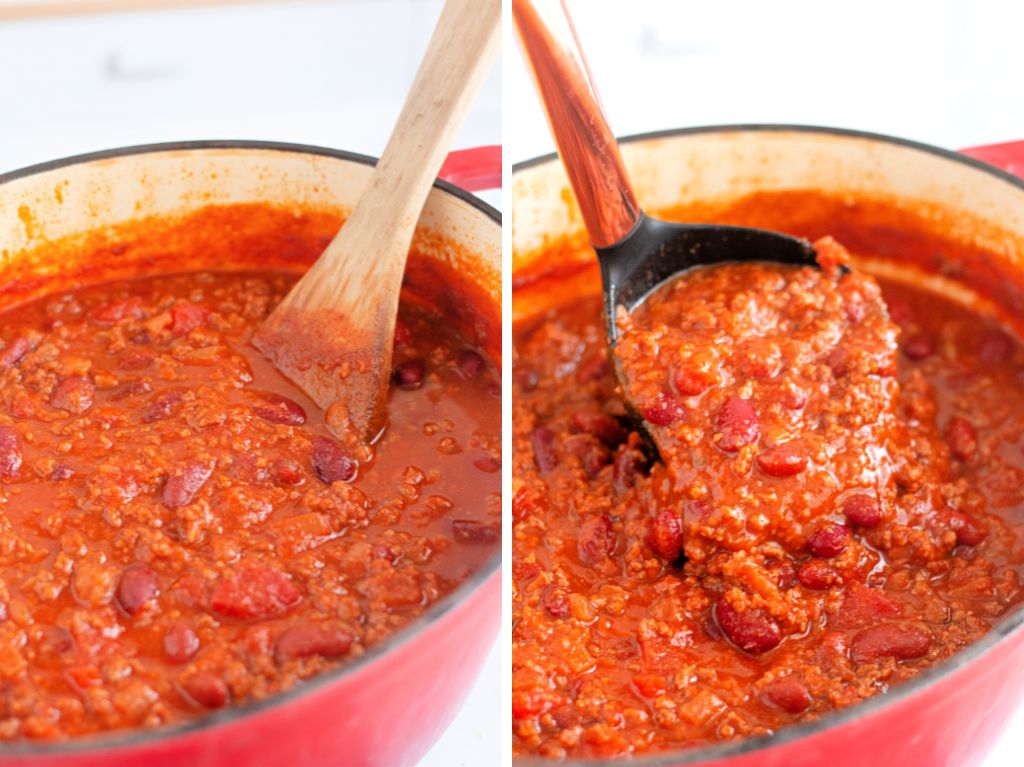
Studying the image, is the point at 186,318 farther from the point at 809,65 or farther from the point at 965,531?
the point at 809,65

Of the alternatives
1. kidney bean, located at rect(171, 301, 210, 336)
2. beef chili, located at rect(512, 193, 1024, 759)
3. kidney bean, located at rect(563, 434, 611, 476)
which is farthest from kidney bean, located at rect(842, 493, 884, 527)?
kidney bean, located at rect(171, 301, 210, 336)

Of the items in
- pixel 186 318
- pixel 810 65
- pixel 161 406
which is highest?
pixel 810 65

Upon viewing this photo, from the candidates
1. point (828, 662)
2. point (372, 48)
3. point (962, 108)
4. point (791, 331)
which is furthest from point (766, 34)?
point (828, 662)

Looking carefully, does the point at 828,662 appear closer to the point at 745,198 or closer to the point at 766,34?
the point at 745,198

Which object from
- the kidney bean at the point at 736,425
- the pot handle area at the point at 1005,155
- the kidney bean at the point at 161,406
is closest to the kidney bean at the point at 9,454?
the kidney bean at the point at 161,406

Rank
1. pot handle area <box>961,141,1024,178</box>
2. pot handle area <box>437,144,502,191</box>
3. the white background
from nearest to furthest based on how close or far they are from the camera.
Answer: pot handle area <box>437,144,502,191</box> → pot handle area <box>961,141,1024,178</box> → the white background

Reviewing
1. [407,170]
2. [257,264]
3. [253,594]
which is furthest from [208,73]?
[253,594]

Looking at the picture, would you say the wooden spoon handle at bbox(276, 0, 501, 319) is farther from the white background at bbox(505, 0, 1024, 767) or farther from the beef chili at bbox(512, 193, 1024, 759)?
the white background at bbox(505, 0, 1024, 767)
